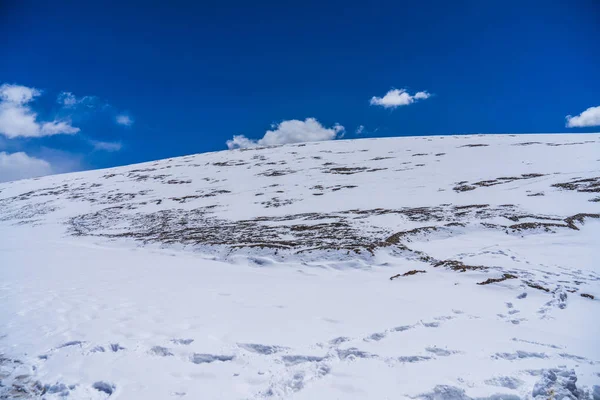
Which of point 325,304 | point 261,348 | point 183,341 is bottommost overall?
point 261,348

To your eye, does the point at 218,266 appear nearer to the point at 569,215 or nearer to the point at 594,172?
the point at 569,215

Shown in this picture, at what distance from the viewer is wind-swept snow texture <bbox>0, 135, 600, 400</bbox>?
4934 mm

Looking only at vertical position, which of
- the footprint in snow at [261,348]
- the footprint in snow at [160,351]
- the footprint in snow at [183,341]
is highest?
the footprint in snow at [183,341]

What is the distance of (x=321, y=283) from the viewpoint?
36.8ft

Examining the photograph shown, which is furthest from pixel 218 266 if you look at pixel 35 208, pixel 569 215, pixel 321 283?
pixel 35 208

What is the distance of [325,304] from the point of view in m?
8.50

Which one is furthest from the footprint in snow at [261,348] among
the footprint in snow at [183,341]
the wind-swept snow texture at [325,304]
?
the footprint in snow at [183,341]

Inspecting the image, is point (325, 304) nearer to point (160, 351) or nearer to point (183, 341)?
point (183, 341)

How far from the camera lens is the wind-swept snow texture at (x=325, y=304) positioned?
194 inches

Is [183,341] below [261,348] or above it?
above

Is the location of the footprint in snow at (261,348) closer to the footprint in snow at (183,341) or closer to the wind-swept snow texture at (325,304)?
the wind-swept snow texture at (325,304)

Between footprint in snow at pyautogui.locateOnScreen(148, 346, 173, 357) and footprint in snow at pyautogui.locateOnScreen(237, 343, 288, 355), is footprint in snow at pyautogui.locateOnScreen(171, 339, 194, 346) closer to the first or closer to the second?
footprint in snow at pyautogui.locateOnScreen(148, 346, 173, 357)

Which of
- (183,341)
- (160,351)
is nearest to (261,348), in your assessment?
Answer: (183,341)

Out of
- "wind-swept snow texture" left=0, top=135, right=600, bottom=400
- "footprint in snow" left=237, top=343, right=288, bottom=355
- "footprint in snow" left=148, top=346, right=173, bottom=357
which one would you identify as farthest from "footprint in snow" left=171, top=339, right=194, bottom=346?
"footprint in snow" left=237, top=343, right=288, bottom=355
